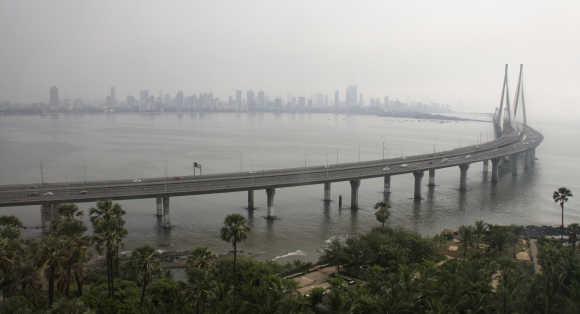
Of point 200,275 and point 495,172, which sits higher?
point 200,275

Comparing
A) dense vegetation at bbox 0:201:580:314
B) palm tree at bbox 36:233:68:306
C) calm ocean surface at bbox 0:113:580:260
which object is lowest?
calm ocean surface at bbox 0:113:580:260

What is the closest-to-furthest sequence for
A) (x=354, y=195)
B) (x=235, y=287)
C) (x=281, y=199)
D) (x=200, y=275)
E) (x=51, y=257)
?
(x=51, y=257), (x=200, y=275), (x=235, y=287), (x=354, y=195), (x=281, y=199)

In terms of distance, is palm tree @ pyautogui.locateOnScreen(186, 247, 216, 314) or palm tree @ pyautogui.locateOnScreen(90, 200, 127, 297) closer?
palm tree @ pyautogui.locateOnScreen(186, 247, 216, 314)

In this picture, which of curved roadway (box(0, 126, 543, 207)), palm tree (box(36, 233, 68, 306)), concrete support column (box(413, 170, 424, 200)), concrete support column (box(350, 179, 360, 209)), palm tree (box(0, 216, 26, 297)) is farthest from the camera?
concrete support column (box(413, 170, 424, 200))

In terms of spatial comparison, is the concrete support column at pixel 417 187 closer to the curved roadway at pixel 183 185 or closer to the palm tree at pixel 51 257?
the curved roadway at pixel 183 185

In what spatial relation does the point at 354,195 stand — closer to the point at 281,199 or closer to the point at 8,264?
the point at 281,199

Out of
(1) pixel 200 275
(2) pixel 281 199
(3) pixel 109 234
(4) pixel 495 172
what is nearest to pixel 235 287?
(1) pixel 200 275

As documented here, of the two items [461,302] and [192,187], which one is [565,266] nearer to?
[461,302]

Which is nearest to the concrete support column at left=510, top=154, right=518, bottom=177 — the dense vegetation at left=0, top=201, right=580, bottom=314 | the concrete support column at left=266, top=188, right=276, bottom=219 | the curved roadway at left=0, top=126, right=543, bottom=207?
the curved roadway at left=0, top=126, right=543, bottom=207

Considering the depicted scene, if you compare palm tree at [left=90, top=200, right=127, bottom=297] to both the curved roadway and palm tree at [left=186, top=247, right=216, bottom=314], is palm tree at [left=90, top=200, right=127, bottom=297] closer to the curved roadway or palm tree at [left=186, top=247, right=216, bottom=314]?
palm tree at [left=186, top=247, right=216, bottom=314]

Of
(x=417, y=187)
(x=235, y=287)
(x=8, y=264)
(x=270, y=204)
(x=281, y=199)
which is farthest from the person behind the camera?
(x=417, y=187)

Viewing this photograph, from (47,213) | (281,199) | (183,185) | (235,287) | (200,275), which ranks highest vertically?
(200,275)
